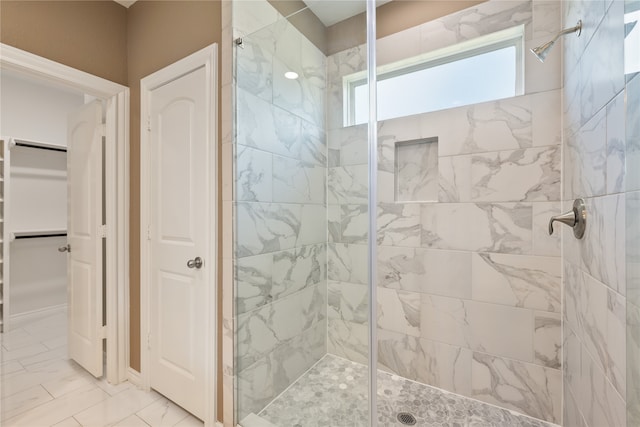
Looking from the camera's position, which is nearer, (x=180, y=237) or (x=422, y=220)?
(x=180, y=237)

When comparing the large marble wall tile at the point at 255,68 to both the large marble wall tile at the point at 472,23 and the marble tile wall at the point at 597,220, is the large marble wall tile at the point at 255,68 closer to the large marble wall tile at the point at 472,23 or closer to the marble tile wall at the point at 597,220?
the large marble wall tile at the point at 472,23

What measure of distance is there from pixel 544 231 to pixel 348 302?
1157mm

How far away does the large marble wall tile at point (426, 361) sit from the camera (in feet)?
5.55

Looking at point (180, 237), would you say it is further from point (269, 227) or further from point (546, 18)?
point (546, 18)

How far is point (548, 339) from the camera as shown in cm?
147

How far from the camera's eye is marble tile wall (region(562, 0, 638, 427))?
74 cm

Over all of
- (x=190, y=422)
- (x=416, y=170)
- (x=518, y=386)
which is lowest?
(x=190, y=422)

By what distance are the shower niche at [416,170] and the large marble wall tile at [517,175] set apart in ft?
0.81

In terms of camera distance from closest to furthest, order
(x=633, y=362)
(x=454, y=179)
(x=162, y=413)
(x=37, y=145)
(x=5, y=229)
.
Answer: (x=633, y=362)
(x=162, y=413)
(x=454, y=179)
(x=5, y=229)
(x=37, y=145)

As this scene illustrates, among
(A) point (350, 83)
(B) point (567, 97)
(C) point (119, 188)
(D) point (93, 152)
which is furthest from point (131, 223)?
(B) point (567, 97)

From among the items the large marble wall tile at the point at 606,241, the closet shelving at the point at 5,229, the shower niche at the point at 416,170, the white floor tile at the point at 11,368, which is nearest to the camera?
the large marble wall tile at the point at 606,241

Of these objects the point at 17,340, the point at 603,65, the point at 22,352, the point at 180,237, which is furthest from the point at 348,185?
the point at 17,340

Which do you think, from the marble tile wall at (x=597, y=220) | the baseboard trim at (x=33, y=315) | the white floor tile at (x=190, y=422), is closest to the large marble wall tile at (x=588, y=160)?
the marble tile wall at (x=597, y=220)

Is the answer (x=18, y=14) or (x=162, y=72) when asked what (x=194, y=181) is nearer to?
(x=162, y=72)
